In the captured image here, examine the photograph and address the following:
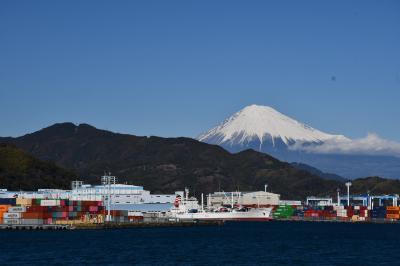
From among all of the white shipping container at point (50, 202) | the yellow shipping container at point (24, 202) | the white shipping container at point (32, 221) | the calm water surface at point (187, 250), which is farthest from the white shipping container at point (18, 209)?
the calm water surface at point (187, 250)

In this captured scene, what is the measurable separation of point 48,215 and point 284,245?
4732cm

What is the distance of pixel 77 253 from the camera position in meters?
86.4

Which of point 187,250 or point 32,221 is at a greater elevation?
point 32,221

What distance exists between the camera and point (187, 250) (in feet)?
301

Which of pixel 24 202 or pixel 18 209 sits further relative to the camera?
pixel 24 202

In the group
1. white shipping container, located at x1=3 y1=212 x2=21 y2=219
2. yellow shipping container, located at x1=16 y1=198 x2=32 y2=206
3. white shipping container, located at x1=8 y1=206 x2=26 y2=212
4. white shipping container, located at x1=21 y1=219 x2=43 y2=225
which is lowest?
white shipping container, located at x1=21 y1=219 x2=43 y2=225

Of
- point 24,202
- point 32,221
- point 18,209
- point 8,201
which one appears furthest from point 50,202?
point 8,201

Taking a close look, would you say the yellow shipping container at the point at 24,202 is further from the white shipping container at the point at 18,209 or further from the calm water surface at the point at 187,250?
the calm water surface at the point at 187,250

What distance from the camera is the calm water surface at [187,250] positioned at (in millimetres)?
79938

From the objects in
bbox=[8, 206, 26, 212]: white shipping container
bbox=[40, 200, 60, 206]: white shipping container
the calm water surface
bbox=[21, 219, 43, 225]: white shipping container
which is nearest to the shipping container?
bbox=[40, 200, 60, 206]: white shipping container

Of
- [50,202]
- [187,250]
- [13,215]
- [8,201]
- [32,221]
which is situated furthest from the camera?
[8,201]

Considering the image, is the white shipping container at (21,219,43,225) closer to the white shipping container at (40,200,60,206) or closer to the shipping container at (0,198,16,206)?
the white shipping container at (40,200,60,206)

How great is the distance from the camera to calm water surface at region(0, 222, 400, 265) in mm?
79938

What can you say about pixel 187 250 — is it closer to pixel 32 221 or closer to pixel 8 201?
pixel 32 221
